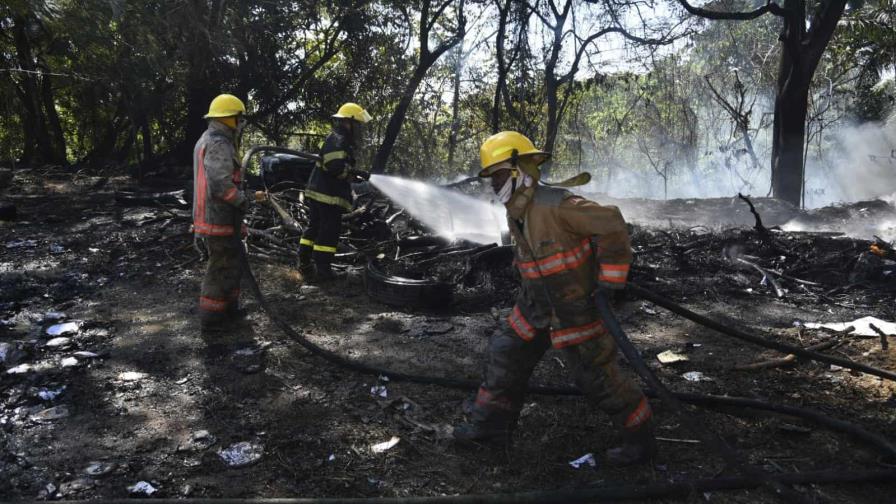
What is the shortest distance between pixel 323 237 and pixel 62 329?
2572 millimetres

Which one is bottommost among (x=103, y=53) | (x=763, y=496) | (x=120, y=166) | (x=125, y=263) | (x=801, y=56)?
(x=763, y=496)

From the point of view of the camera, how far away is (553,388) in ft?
12.8

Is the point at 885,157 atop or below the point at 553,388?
atop

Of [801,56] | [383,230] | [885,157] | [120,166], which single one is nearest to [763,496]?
[383,230]

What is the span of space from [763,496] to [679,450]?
0.52 m

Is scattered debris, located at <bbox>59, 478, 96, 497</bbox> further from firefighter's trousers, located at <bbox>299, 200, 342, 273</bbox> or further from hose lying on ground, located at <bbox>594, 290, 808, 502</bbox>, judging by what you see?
firefighter's trousers, located at <bbox>299, 200, 342, 273</bbox>

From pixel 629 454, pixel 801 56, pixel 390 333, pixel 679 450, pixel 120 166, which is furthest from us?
pixel 120 166

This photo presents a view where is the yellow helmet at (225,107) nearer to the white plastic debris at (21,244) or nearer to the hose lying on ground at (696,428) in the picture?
the hose lying on ground at (696,428)

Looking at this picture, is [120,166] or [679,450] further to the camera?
[120,166]

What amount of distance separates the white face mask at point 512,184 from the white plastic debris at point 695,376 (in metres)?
2.20

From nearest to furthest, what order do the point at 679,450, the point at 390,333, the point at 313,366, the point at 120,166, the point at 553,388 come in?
the point at 679,450, the point at 553,388, the point at 313,366, the point at 390,333, the point at 120,166

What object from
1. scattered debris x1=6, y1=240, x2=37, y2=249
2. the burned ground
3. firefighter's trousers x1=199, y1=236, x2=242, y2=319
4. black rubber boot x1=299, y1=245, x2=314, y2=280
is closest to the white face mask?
the burned ground

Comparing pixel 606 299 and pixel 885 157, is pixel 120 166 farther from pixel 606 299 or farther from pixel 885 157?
pixel 885 157

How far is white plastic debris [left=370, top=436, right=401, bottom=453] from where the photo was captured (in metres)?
3.33
